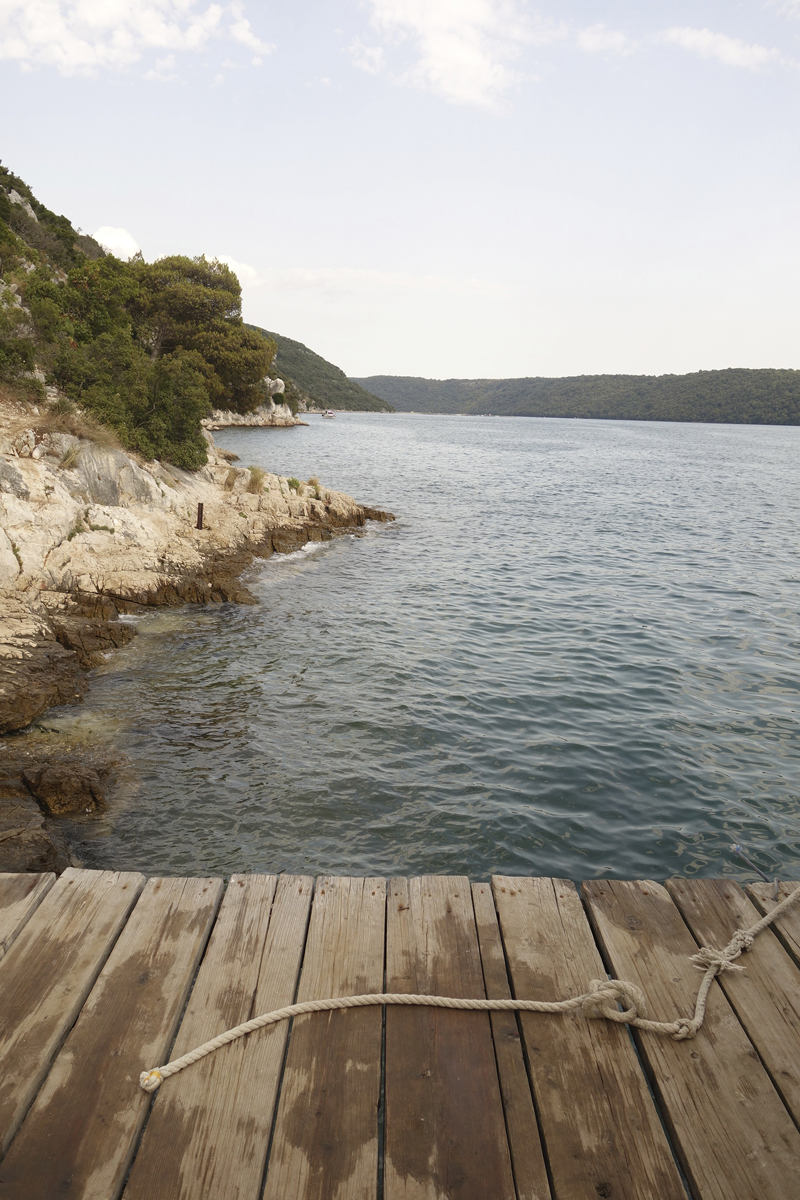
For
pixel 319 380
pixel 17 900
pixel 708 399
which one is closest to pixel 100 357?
pixel 17 900

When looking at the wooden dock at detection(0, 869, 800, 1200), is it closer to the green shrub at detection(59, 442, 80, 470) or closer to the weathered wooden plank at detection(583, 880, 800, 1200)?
the weathered wooden plank at detection(583, 880, 800, 1200)

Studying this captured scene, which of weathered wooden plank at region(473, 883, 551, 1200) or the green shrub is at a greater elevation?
the green shrub

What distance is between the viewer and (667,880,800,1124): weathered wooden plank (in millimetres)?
2879

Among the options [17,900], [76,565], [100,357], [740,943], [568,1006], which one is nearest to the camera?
[568,1006]

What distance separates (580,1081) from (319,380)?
556ft

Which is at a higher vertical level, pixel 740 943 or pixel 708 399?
pixel 708 399

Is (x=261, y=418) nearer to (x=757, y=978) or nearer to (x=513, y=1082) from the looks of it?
(x=757, y=978)

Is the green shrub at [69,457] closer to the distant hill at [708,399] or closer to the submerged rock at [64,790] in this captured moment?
the submerged rock at [64,790]

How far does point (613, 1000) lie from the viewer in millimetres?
3076

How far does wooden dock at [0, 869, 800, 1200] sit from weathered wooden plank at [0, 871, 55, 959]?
0.04 feet

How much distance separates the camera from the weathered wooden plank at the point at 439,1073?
2.41 meters

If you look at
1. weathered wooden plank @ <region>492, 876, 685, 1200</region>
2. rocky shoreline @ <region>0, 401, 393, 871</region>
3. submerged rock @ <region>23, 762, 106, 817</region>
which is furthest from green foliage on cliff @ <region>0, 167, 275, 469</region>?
weathered wooden plank @ <region>492, 876, 685, 1200</region>

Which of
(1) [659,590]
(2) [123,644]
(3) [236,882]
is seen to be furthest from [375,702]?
(1) [659,590]

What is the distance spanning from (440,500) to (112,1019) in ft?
104
